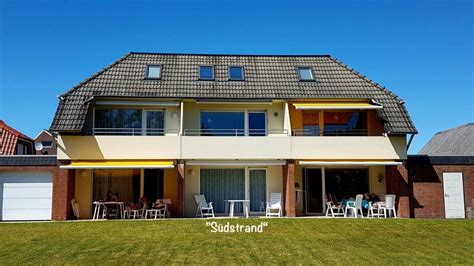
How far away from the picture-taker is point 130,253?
55.6 feet

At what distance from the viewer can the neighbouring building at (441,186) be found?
28.5 meters

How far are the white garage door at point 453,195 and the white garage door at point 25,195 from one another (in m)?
22.3

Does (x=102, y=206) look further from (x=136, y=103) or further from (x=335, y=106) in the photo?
(x=335, y=106)

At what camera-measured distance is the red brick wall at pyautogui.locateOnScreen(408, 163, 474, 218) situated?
2842 centimetres

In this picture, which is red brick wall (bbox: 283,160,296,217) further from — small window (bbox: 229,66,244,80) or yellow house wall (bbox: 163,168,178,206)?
A: small window (bbox: 229,66,244,80)

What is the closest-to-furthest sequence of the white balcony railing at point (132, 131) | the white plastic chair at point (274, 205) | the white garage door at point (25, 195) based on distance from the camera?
1. the white garage door at point (25, 195)
2. the white plastic chair at point (274, 205)
3. the white balcony railing at point (132, 131)

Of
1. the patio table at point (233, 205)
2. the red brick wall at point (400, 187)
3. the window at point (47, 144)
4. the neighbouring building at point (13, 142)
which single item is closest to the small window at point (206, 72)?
the patio table at point (233, 205)

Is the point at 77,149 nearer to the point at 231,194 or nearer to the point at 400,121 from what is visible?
the point at 231,194

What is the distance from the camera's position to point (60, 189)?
27094 mm

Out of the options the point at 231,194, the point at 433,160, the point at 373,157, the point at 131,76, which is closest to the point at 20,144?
the point at 131,76

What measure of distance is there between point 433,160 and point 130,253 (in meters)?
19.3

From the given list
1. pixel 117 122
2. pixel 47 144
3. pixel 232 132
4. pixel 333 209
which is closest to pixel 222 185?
pixel 232 132

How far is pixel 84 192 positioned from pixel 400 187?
58.7 ft

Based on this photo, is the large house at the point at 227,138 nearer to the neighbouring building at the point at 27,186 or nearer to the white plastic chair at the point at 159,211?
the white plastic chair at the point at 159,211
